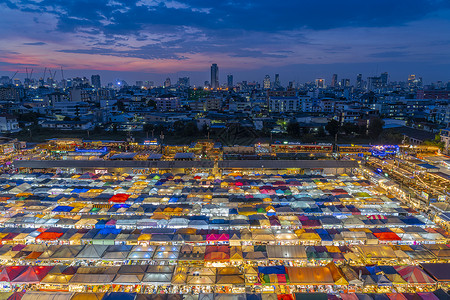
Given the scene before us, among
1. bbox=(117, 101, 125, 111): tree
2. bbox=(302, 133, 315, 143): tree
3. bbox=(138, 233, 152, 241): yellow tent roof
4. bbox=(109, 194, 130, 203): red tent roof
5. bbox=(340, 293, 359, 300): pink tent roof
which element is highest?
bbox=(117, 101, 125, 111): tree

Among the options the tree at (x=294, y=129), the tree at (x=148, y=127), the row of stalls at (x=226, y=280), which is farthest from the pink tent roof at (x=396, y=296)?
the tree at (x=148, y=127)

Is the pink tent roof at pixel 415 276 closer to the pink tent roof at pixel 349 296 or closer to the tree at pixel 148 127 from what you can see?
the pink tent roof at pixel 349 296

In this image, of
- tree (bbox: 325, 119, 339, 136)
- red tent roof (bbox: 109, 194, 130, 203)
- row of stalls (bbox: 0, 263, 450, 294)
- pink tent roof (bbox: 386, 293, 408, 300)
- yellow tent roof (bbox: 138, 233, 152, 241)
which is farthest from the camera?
tree (bbox: 325, 119, 339, 136)

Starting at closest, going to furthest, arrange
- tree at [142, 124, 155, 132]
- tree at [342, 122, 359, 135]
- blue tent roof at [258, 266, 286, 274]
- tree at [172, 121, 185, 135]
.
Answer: blue tent roof at [258, 266, 286, 274] → tree at [342, 122, 359, 135] → tree at [172, 121, 185, 135] → tree at [142, 124, 155, 132]

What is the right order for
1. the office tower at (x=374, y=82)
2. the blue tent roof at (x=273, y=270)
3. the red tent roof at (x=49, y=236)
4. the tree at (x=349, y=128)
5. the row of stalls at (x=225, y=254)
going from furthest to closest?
the office tower at (x=374, y=82) < the tree at (x=349, y=128) < the red tent roof at (x=49, y=236) < the row of stalls at (x=225, y=254) < the blue tent roof at (x=273, y=270)

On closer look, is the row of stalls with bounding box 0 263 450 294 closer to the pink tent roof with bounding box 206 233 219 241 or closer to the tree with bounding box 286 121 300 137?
the pink tent roof with bounding box 206 233 219 241

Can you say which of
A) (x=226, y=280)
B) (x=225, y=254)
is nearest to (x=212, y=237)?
(x=225, y=254)

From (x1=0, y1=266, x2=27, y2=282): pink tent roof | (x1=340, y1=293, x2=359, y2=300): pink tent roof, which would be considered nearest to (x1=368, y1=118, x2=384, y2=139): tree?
(x1=340, y1=293, x2=359, y2=300): pink tent roof

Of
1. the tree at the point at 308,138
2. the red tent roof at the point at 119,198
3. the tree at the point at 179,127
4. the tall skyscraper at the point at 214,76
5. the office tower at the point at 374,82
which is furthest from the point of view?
the tall skyscraper at the point at 214,76
